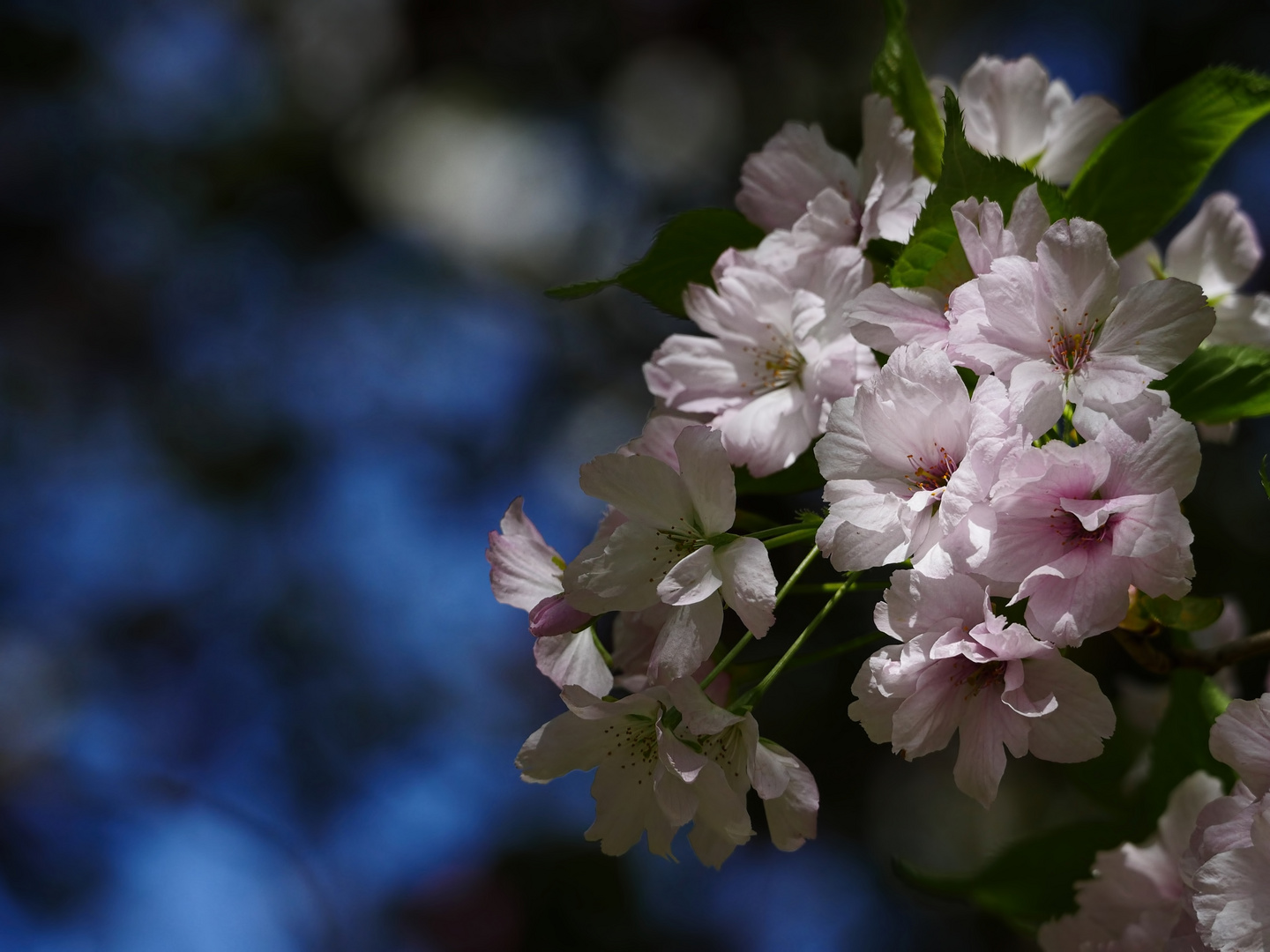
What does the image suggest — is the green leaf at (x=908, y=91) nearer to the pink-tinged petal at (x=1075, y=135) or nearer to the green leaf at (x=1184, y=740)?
the pink-tinged petal at (x=1075, y=135)

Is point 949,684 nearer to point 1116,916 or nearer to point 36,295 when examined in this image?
point 1116,916

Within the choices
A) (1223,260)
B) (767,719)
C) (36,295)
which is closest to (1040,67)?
(1223,260)

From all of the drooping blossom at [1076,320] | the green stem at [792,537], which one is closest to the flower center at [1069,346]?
the drooping blossom at [1076,320]

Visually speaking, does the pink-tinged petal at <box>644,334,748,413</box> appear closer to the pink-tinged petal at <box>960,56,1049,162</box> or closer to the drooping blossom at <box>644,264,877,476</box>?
the drooping blossom at <box>644,264,877,476</box>

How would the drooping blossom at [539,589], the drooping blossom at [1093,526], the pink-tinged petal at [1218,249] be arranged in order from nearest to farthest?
the drooping blossom at [1093,526] < the drooping blossom at [539,589] < the pink-tinged petal at [1218,249]

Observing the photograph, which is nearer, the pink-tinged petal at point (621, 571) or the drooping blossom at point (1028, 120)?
the pink-tinged petal at point (621, 571)

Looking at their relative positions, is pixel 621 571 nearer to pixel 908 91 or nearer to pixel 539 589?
pixel 539 589

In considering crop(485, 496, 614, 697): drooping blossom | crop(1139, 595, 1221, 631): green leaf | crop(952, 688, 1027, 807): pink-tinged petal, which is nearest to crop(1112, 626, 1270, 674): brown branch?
crop(1139, 595, 1221, 631): green leaf
